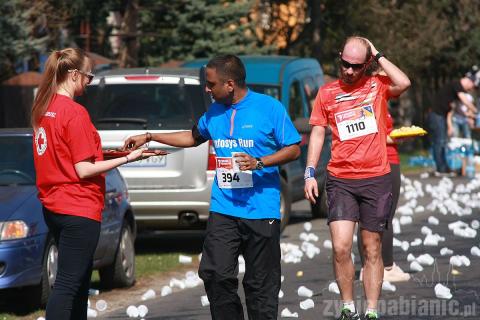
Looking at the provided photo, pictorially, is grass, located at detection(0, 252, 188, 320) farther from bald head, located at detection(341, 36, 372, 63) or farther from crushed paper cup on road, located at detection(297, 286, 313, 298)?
bald head, located at detection(341, 36, 372, 63)

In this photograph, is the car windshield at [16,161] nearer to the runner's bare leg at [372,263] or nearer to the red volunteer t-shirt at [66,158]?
the runner's bare leg at [372,263]

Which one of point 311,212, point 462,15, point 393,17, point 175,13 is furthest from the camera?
point 462,15

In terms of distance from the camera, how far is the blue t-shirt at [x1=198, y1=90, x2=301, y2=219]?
300 inches

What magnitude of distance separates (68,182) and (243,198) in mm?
1033

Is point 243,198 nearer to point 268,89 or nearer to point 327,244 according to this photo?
point 327,244

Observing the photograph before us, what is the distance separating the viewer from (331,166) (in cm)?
888

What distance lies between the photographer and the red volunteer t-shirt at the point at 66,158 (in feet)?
24.0

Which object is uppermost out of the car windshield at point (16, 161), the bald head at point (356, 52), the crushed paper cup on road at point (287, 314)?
the bald head at point (356, 52)

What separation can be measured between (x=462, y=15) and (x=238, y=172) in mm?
41202

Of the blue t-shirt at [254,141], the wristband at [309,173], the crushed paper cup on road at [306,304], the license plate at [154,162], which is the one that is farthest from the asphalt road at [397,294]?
the blue t-shirt at [254,141]

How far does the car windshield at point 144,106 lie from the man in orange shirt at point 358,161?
4.68 meters

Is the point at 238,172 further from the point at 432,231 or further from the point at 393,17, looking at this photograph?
the point at 393,17

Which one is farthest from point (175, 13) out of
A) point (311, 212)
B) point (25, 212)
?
point (25, 212)

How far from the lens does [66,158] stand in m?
7.33
